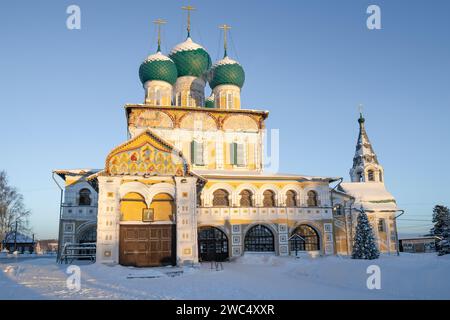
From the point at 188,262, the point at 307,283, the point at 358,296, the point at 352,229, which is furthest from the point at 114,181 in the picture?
the point at 352,229

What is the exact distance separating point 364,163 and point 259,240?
14.4 m

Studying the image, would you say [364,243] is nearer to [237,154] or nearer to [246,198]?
[246,198]

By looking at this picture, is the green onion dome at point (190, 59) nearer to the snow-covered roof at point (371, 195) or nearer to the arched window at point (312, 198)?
the arched window at point (312, 198)

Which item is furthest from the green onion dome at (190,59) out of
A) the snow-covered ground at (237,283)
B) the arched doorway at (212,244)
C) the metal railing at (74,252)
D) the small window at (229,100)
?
the snow-covered ground at (237,283)

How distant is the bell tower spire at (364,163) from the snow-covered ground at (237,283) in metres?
19.6

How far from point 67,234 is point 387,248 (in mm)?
21882

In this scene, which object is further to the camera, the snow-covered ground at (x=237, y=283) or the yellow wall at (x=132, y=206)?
the yellow wall at (x=132, y=206)

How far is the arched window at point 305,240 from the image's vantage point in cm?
2381

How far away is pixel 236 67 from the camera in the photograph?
1153 inches

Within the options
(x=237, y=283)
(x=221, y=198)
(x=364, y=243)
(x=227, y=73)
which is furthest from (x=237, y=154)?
(x=237, y=283)

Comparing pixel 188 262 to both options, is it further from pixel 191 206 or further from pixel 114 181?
pixel 114 181

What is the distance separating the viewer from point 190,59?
96.5ft

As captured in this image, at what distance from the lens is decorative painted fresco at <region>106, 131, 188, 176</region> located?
17453 millimetres

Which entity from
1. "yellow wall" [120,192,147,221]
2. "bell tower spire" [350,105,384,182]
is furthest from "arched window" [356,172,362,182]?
"yellow wall" [120,192,147,221]
